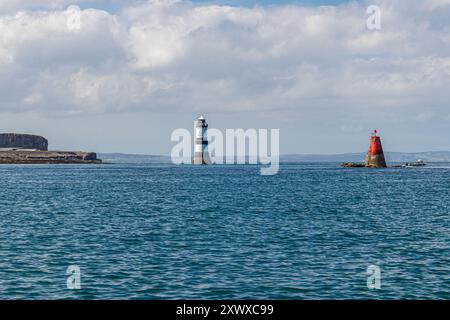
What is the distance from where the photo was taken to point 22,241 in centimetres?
3241

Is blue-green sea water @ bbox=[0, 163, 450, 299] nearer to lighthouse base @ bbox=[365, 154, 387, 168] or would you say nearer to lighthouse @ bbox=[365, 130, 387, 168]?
lighthouse @ bbox=[365, 130, 387, 168]

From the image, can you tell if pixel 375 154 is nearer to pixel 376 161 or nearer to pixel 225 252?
pixel 376 161

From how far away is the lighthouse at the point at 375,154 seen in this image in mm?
157125

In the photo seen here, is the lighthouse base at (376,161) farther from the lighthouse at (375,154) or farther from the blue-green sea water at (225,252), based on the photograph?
the blue-green sea water at (225,252)

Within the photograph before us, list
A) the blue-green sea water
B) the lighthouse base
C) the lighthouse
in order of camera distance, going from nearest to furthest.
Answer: the blue-green sea water, the lighthouse, the lighthouse base

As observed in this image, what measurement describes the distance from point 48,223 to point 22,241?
9.59 meters

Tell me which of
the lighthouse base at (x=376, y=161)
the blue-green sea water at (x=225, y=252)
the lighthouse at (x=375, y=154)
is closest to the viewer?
the blue-green sea water at (x=225, y=252)

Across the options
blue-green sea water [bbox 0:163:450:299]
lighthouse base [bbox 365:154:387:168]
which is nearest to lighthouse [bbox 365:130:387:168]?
lighthouse base [bbox 365:154:387:168]

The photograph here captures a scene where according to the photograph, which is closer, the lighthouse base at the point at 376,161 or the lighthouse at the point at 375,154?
the lighthouse at the point at 375,154

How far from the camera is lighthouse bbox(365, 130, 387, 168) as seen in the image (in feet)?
516

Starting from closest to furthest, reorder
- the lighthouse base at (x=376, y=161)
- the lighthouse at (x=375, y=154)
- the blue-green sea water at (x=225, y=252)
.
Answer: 1. the blue-green sea water at (x=225, y=252)
2. the lighthouse at (x=375, y=154)
3. the lighthouse base at (x=376, y=161)

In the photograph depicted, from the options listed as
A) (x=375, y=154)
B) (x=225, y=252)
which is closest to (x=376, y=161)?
(x=375, y=154)

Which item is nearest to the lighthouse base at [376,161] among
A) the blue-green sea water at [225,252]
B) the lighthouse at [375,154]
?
the lighthouse at [375,154]
